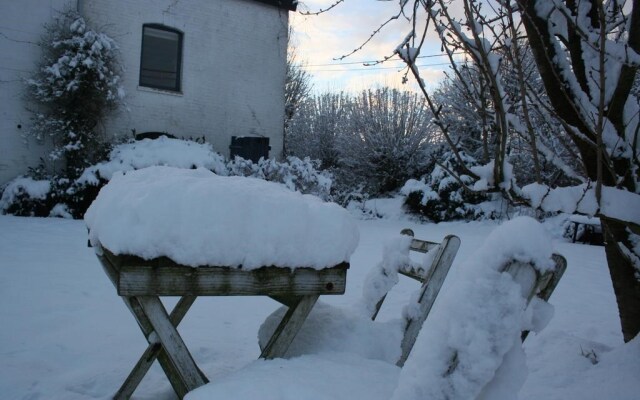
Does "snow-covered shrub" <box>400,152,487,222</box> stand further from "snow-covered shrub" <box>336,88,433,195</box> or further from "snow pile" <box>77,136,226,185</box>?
"snow pile" <box>77,136,226,185</box>

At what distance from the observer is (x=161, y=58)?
1156 cm

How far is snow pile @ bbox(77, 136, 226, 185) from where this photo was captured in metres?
8.85

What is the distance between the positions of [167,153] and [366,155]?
20.7ft

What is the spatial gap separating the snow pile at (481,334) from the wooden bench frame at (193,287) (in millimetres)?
906

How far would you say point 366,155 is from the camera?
13898mm

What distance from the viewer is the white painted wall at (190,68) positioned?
31.8 ft

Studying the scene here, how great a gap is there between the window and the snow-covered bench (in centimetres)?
1051

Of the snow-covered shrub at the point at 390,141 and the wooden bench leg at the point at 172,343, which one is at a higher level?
the snow-covered shrub at the point at 390,141

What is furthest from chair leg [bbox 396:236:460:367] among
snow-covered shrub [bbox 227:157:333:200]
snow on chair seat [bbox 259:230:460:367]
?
snow-covered shrub [bbox 227:157:333:200]

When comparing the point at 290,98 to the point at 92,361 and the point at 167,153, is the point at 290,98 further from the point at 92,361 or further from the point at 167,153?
the point at 92,361

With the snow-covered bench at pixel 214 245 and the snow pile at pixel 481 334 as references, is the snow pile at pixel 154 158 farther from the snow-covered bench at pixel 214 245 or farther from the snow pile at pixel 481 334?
the snow pile at pixel 481 334

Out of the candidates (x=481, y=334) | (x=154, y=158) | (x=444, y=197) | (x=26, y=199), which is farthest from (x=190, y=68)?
(x=481, y=334)

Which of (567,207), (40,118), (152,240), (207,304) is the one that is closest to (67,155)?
(40,118)

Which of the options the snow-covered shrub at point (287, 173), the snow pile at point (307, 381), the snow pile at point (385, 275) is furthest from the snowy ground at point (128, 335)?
the snow-covered shrub at point (287, 173)
